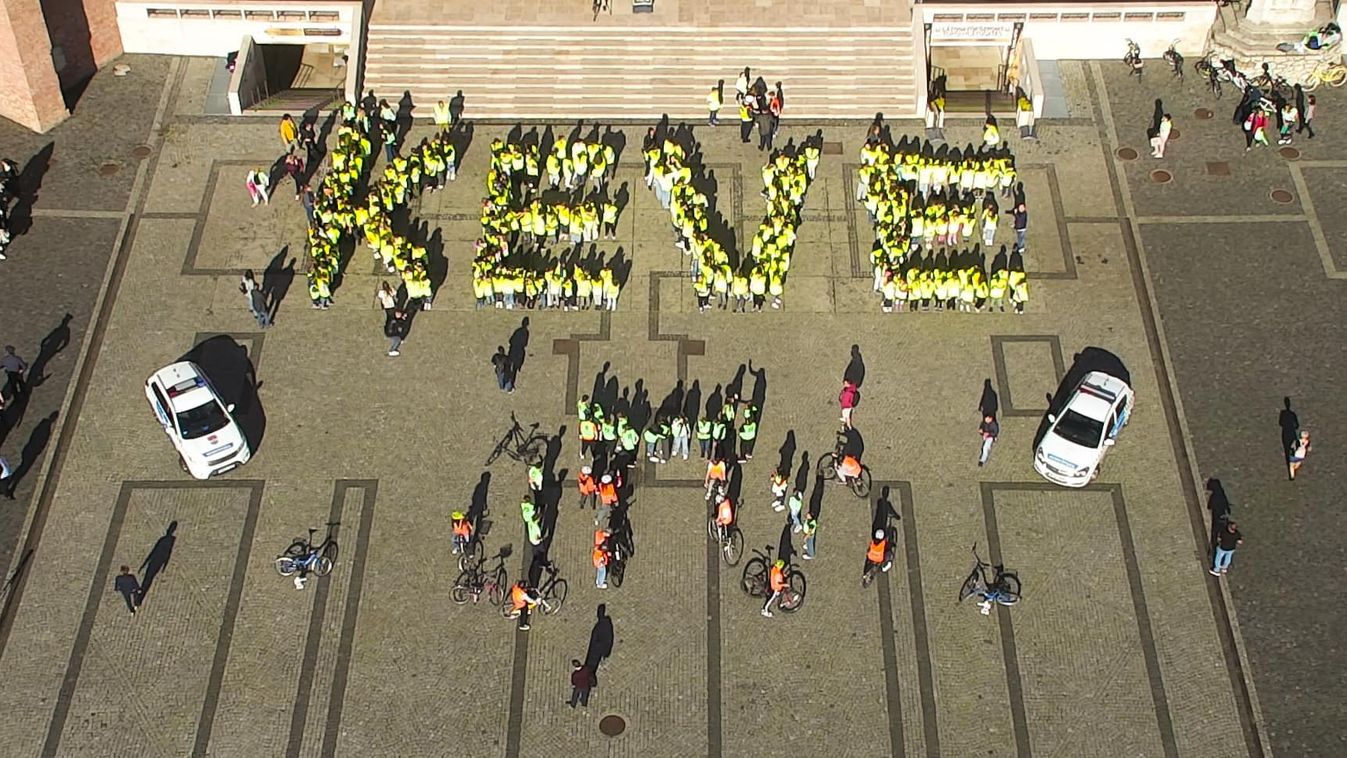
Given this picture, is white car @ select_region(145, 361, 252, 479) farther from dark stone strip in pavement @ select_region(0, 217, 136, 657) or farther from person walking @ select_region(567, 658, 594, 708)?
person walking @ select_region(567, 658, 594, 708)

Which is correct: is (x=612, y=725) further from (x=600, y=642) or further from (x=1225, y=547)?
(x=1225, y=547)

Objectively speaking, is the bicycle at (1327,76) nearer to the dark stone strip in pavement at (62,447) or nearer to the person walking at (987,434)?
the person walking at (987,434)

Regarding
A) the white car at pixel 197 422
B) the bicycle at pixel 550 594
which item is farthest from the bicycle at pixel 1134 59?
the white car at pixel 197 422

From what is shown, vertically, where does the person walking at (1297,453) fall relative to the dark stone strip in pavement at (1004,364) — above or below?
below

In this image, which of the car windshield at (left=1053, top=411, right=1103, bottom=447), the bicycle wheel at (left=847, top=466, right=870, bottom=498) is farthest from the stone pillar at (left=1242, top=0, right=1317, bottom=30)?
the bicycle wheel at (left=847, top=466, right=870, bottom=498)

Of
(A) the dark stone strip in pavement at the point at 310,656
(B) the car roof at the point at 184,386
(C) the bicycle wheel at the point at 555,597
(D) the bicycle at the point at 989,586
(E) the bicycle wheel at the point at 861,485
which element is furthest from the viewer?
(B) the car roof at the point at 184,386

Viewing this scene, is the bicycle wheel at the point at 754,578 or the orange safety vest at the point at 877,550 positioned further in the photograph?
the bicycle wheel at the point at 754,578

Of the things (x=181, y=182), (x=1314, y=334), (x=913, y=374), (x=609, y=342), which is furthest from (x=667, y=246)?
(x=1314, y=334)
